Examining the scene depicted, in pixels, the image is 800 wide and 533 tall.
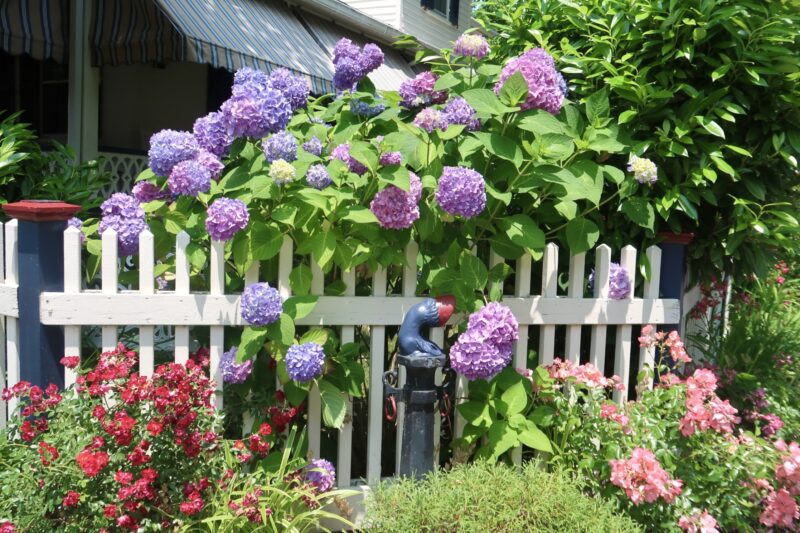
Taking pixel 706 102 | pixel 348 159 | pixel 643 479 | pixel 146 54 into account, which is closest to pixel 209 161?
pixel 348 159

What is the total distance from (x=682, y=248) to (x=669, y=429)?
0.91 m

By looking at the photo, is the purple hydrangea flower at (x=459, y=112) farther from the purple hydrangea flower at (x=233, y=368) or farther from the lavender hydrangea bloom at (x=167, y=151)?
the purple hydrangea flower at (x=233, y=368)

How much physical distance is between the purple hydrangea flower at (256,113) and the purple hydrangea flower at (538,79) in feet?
2.73

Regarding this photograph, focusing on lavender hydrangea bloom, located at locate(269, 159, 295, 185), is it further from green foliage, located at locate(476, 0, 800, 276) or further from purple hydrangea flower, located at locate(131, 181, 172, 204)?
green foliage, located at locate(476, 0, 800, 276)

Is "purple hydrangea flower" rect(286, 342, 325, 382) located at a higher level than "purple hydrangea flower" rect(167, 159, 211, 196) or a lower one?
lower

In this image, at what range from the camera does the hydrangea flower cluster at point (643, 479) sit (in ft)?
7.55

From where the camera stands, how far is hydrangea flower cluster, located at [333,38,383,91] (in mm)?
2912

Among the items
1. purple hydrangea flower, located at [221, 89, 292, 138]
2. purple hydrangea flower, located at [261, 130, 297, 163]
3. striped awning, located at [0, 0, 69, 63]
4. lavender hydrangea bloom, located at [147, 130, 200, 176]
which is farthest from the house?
purple hydrangea flower, located at [261, 130, 297, 163]

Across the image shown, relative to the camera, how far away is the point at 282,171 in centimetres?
231

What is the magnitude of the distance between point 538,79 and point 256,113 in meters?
1.03

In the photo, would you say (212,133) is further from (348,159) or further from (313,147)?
(348,159)

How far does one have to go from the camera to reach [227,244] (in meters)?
2.55

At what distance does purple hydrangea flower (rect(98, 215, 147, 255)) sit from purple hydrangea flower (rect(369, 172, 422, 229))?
867 mm

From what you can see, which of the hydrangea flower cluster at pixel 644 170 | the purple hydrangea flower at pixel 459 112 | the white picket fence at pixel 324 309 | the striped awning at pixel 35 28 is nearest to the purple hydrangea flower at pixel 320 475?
the white picket fence at pixel 324 309
